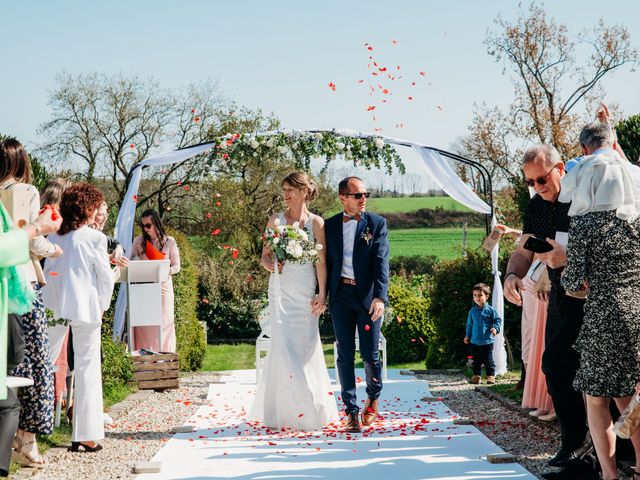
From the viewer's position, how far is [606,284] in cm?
427

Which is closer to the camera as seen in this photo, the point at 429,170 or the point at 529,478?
the point at 529,478

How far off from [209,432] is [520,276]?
9.97ft

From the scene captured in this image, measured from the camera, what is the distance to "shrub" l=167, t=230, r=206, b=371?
1213cm

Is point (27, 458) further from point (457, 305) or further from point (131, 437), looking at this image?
point (457, 305)

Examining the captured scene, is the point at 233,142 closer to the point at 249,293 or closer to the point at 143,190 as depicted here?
the point at 249,293

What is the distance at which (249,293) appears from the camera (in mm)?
21766

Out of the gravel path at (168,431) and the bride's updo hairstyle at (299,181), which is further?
the bride's updo hairstyle at (299,181)

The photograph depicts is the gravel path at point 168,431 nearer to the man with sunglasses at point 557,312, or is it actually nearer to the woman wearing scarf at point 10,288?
the man with sunglasses at point 557,312

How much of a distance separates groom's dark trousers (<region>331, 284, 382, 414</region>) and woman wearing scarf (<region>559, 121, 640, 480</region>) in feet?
8.64

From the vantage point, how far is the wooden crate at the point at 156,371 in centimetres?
947

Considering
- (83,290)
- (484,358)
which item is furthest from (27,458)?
(484,358)

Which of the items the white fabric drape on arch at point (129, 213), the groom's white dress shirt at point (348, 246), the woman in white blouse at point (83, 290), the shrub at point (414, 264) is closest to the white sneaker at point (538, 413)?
the groom's white dress shirt at point (348, 246)

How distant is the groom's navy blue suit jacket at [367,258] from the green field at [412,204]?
104 feet

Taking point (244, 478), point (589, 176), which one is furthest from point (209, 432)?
point (589, 176)
